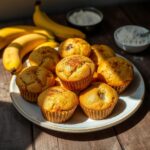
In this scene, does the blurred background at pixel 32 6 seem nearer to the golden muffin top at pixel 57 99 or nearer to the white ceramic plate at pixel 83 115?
the white ceramic plate at pixel 83 115

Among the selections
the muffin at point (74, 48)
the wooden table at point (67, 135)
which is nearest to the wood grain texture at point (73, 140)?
the wooden table at point (67, 135)

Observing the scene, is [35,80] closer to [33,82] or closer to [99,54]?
[33,82]

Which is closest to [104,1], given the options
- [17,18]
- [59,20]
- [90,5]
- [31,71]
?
[90,5]

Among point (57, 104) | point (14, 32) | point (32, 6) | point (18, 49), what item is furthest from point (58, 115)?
point (32, 6)

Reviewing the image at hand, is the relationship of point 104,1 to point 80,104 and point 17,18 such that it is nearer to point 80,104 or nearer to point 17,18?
point 17,18

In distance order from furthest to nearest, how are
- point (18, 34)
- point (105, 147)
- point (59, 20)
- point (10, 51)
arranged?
1. point (59, 20)
2. point (18, 34)
3. point (10, 51)
4. point (105, 147)

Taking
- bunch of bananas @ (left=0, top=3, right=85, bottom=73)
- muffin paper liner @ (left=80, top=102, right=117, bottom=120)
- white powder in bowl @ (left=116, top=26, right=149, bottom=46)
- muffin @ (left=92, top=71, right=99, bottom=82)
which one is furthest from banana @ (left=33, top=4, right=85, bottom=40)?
muffin paper liner @ (left=80, top=102, right=117, bottom=120)
